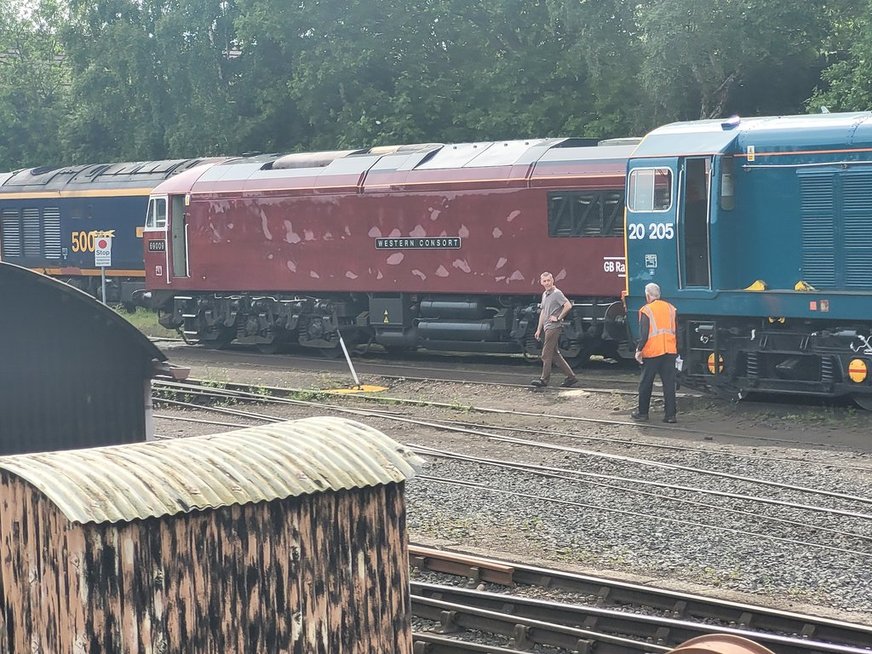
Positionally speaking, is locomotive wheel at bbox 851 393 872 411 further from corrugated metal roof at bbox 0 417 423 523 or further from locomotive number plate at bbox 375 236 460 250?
corrugated metal roof at bbox 0 417 423 523

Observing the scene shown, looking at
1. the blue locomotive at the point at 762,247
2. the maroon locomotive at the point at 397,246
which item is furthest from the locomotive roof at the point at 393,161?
the blue locomotive at the point at 762,247

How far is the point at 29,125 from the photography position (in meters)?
48.0

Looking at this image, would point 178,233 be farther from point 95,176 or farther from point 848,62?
point 848,62

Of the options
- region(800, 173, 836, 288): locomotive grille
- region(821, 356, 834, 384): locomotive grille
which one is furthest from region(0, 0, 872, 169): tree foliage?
region(821, 356, 834, 384): locomotive grille

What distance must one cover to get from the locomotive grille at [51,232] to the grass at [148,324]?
2115 millimetres

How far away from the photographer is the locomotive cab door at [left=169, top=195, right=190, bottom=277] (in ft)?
80.4

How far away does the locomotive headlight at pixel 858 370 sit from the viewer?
1448cm

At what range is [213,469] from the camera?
6.74 meters

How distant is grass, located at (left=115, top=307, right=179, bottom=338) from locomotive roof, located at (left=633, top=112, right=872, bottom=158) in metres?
14.4

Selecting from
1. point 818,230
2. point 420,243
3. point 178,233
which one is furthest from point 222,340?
point 818,230

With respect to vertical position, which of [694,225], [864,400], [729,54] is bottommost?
[864,400]

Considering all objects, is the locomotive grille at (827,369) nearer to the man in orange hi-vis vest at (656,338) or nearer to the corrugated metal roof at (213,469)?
the man in orange hi-vis vest at (656,338)

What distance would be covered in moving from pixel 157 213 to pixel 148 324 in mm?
5248

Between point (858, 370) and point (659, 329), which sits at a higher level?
point (659, 329)
